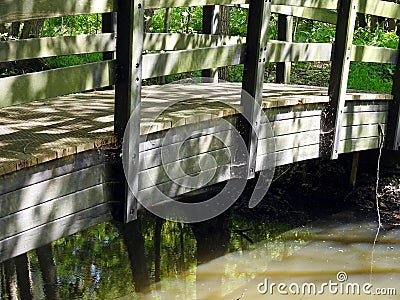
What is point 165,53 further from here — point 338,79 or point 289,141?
point 338,79

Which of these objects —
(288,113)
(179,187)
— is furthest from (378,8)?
(179,187)

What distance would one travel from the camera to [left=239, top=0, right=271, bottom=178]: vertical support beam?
530cm

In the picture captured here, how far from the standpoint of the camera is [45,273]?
229 inches

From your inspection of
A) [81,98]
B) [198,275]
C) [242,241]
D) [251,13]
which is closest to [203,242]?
[242,241]

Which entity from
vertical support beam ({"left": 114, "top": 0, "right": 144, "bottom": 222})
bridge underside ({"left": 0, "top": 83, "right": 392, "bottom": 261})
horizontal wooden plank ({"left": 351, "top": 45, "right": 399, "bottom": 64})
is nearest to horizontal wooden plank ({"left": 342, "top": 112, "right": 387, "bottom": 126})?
bridge underside ({"left": 0, "top": 83, "right": 392, "bottom": 261})

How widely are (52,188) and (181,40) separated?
345cm

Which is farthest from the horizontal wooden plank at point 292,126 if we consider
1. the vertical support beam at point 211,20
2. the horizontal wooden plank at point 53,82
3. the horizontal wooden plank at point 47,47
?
the horizontal wooden plank at point 53,82

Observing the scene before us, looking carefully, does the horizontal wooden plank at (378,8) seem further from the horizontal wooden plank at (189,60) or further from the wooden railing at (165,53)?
the horizontal wooden plank at (189,60)

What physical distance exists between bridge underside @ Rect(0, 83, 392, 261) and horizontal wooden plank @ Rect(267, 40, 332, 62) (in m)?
0.37

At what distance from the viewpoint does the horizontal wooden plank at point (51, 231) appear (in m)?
3.69

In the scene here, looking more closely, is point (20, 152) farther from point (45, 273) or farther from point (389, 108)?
point (389, 108)

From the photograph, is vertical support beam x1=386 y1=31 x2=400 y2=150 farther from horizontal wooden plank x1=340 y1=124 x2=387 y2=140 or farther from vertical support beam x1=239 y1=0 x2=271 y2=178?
vertical support beam x1=239 y1=0 x2=271 y2=178

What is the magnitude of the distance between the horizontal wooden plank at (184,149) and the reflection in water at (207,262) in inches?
46.2

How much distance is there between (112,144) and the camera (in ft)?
14.1
